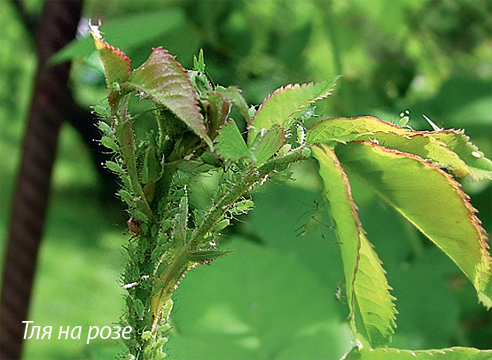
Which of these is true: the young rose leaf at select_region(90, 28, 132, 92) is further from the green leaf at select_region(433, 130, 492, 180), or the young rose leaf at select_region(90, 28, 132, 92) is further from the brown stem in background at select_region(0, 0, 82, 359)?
the brown stem in background at select_region(0, 0, 82, 359)

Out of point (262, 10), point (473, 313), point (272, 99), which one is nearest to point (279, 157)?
point (272, 99)

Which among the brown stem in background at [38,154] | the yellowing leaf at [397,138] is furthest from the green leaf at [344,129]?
the brown stem in background at [38,154]

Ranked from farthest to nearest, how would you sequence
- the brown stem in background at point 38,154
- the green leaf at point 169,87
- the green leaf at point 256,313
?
the brown stem in background at point 38,154 → the green leaf at point 256,313 → the green leaf at point 169,87

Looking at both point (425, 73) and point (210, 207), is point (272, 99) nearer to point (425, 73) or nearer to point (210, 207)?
point (210, 207)

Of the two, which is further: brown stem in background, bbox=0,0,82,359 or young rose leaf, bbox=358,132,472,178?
brown stem in background, bbox=0,0,82,359

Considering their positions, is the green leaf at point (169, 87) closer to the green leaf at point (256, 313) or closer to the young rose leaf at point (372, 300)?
the young rose leaf at point (372, 300)

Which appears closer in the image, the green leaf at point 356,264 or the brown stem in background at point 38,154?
the green leaf at point 356,264

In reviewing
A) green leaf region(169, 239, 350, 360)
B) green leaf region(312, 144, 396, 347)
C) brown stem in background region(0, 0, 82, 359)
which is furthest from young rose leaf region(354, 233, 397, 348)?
brown stem in background region(0, 0, 82, 359)

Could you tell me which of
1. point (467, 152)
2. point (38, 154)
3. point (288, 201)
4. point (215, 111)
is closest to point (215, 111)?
point (215, 111)
